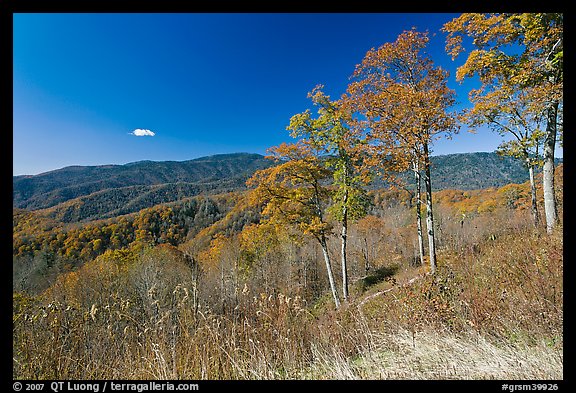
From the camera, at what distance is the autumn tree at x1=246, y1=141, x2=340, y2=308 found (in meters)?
12.0

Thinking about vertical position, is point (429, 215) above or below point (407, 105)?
below

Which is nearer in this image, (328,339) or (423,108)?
(328,339)

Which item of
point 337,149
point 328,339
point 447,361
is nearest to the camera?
point 447,361

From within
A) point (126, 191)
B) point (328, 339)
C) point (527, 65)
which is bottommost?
point (328, 339)

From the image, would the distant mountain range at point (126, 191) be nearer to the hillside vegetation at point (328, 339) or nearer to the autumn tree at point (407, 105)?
the autumn tree at point (407, 105)

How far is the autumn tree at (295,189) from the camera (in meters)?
12.0

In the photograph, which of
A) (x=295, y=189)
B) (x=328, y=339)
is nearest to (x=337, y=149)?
(x=295, y=189)

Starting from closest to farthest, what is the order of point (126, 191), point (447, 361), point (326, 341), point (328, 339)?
point (447, 361)
point (326, 341)
point (328, 339)
point (126, 191)

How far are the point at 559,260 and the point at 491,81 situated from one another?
21.1ft

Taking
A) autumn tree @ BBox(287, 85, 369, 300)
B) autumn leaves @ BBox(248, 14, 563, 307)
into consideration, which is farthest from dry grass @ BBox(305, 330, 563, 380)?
autumn tree @ BBox(287, 85, 369, 300)

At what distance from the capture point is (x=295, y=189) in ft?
41.9

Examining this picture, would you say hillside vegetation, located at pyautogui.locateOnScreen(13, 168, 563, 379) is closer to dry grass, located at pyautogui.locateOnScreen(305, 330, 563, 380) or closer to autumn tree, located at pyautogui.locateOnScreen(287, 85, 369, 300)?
dry grass, located at pyautogui.locateOnScreen(305, 330, 563, 380)

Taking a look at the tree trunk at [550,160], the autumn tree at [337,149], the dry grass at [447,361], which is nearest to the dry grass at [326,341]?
the dry grass at [447,361]

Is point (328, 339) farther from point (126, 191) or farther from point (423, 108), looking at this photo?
point (126, 191)
